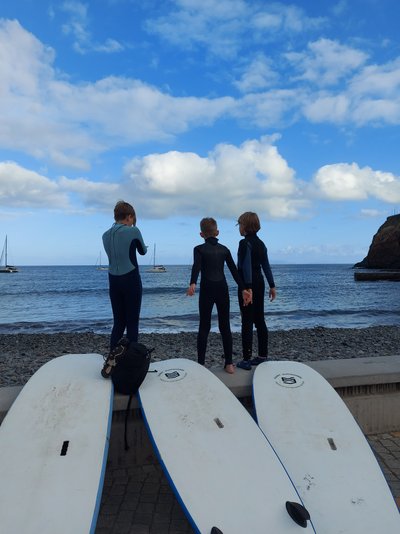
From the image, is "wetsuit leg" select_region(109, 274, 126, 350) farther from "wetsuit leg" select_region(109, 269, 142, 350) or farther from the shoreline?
the shoreline

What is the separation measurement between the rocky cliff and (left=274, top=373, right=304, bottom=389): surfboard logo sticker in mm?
71456

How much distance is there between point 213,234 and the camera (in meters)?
4.52

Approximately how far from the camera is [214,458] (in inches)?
108

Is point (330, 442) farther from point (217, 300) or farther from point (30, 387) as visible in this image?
point (30, 387)

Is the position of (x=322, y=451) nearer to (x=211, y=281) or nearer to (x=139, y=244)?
(x=211, y=281)

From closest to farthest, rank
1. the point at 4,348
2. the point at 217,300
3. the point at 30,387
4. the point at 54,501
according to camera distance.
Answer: the point at 54,501
the point at 30,387
the point at 217,300
the point at 4,348

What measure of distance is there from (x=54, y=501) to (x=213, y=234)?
2.91 metres

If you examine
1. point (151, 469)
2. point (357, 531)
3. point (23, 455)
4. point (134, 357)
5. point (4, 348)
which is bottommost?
point (4, 348)

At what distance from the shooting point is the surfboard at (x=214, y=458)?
2.33m

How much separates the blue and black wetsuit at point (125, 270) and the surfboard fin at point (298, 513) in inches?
92.7

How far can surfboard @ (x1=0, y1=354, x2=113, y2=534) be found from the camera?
2.31 m

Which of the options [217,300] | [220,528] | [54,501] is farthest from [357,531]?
[217,300]

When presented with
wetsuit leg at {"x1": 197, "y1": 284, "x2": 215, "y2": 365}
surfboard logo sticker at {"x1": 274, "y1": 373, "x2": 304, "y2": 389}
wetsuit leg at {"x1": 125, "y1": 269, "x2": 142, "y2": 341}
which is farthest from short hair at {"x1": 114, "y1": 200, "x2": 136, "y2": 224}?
surfboard logo sticker at {"x1": 274, "y1": 373, "x2": 304, "y2": 389}

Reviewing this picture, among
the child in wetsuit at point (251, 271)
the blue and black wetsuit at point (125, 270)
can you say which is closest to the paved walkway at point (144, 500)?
the blue and black wetsuit at point (125, 270)
